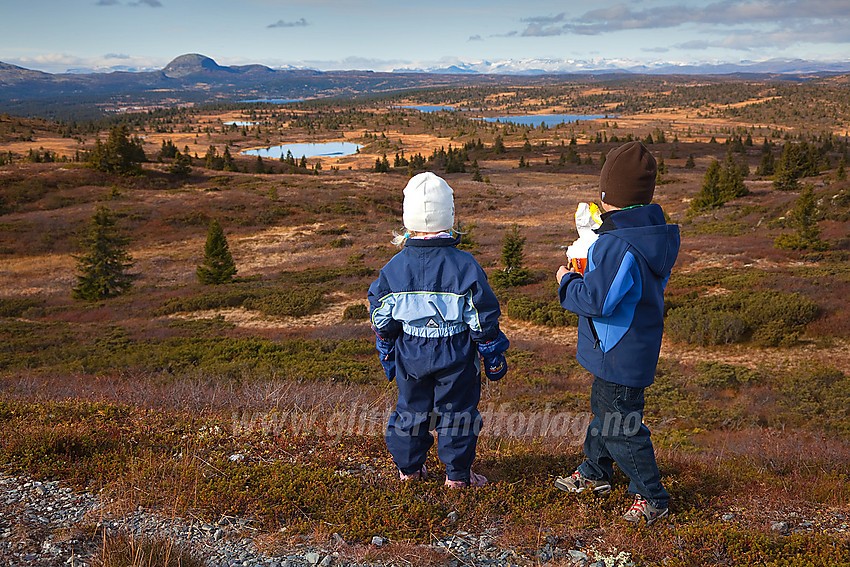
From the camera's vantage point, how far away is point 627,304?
303 centimetres

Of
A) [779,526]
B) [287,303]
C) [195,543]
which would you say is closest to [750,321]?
[779,526]

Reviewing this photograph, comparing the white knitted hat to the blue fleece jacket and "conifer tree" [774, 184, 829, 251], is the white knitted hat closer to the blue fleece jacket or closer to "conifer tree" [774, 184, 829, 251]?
the blue fleece jacket

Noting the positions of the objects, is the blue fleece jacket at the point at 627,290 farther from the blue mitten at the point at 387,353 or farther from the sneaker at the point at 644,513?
the blue mitten at the point at 387,353

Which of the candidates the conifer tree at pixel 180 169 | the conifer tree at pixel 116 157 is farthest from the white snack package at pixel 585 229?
the conifer tree at pixel 180 169

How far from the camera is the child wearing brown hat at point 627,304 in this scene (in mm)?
2973

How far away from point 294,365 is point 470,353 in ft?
25.1

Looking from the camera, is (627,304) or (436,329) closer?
(627,304)

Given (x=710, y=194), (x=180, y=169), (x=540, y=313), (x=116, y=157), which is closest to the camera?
(x=540, y=313)

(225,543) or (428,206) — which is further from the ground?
(428,206)

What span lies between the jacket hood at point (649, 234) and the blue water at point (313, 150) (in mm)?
110708

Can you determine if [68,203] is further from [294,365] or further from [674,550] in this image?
[674,550]

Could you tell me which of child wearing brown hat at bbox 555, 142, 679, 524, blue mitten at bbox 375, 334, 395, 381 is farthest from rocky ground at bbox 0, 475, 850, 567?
blue mitten at bbox 375, 334, 395, 381

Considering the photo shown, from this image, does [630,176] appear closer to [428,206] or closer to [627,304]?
[627,304]

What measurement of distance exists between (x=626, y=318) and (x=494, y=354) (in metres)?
0.83
